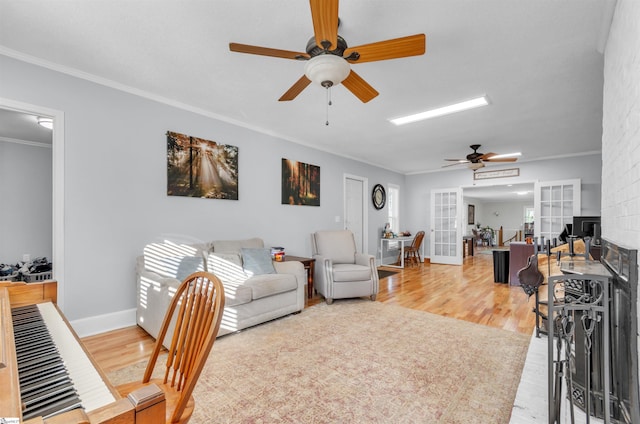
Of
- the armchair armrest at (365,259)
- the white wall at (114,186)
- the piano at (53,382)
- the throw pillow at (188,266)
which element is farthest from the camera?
→ the armchair armrest at (365,259)

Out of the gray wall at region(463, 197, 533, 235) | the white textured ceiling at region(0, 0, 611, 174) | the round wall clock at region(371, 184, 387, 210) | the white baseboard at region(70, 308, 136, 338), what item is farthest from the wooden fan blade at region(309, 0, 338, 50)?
the gray wall at region(463, 197, 533, 235)

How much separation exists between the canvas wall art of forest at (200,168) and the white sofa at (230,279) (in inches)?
26.0

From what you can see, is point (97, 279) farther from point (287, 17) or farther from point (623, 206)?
point (623, 206)

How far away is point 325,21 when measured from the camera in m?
1.59

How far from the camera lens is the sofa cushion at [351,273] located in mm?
3814

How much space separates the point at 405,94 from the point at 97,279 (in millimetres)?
3717

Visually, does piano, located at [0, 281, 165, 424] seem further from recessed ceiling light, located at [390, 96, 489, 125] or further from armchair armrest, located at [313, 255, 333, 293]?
recessed ceiling light, located at [390, 96, 489, 125]

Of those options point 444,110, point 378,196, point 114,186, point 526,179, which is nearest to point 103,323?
point 114,186

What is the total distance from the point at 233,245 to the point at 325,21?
2729 millimetres

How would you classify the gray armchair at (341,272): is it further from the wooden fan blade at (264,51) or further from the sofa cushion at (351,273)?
the wooden fan blade at (264,51)

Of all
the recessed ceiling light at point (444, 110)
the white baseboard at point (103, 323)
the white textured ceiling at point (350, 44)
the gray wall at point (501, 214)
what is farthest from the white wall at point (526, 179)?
the white baseboard at point (103, 323)

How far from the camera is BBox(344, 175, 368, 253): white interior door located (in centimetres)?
620

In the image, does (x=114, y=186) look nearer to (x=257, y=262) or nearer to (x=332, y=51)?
(x=257, y=262)

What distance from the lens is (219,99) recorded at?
3.32 m
